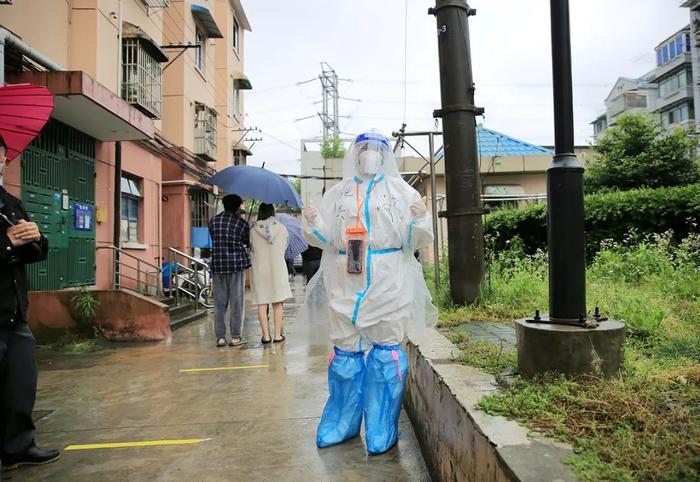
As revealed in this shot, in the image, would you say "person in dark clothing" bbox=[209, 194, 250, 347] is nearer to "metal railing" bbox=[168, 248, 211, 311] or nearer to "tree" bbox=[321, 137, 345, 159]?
"metal railing" bbox=[168, 248, 211, 311]

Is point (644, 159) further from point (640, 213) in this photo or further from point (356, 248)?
point (356, 248)

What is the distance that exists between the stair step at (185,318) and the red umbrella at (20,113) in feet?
17.0

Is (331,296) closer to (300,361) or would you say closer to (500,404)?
(500,404)

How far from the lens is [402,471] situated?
273 centimetres

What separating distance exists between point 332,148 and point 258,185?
31556 millimetres

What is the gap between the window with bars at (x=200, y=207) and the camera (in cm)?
1545

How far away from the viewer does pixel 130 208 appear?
10.3m

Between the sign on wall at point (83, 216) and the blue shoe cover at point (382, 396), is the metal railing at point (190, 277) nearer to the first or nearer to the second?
the sign on wall at point (83, 216)

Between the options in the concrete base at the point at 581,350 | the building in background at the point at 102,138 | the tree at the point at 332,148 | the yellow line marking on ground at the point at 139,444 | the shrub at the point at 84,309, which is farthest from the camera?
the tree at the point at 332,148

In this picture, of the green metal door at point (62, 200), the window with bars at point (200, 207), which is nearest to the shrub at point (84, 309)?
the green metal door at point (62, 200)

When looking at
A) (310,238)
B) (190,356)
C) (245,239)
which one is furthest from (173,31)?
(310,238)

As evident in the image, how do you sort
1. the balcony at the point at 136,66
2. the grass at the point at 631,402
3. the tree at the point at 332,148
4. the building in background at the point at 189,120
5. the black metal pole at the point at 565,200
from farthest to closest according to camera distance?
the tree at the point at 332,148, the building in background at the point at 189,120, the balcony at the point at 136,66, the black metal pole at the point at 565,200, the grass at the point at 631,402

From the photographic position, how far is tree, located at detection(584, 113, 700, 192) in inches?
512

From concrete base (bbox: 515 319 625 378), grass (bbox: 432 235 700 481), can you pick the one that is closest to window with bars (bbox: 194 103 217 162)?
grass (bbox: 432 235 700 481)
